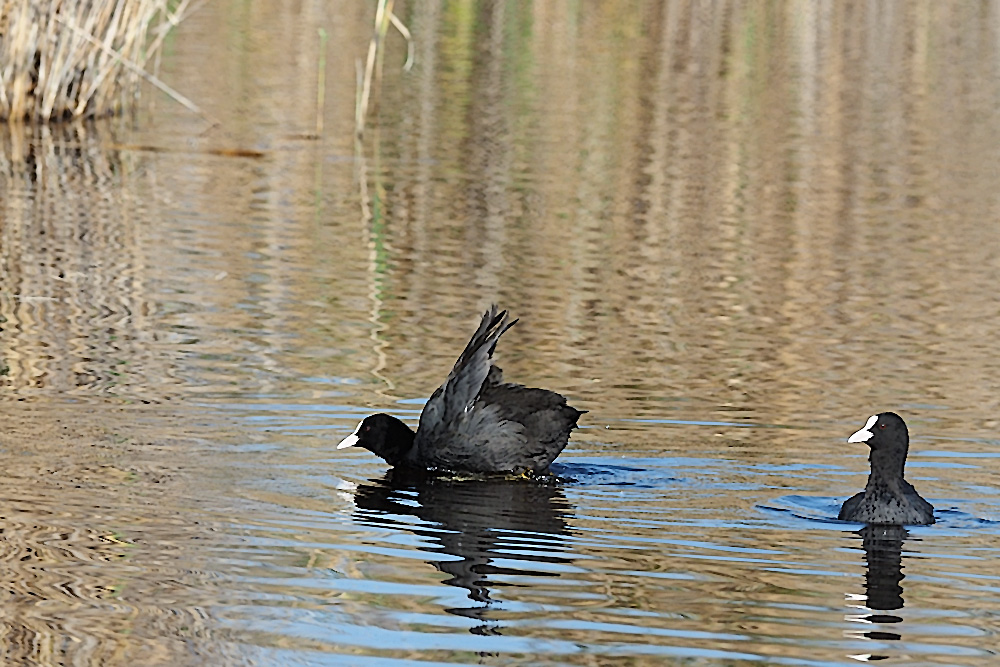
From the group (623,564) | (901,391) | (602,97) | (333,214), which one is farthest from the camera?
(602,97)

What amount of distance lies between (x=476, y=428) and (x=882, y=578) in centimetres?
216

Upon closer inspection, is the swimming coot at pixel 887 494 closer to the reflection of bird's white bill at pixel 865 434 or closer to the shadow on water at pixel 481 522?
the reflection of bird's white bill at pixel 865 434

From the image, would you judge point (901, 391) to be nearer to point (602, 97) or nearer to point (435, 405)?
point (435, 405)

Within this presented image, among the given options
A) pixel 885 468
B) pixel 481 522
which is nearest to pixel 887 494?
pixel 885 468

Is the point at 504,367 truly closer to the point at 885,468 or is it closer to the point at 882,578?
the point at 885,468

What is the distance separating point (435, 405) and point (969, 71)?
1797 centimetres

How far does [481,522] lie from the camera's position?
6957 mm

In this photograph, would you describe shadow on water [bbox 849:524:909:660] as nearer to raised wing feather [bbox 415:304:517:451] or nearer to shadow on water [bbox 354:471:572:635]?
shadow on water [bbox 354:471:572:635]

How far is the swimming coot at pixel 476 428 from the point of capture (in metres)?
7.68

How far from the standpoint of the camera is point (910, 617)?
5715mm

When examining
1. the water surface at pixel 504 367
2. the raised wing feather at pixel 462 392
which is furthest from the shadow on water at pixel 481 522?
the raised wing feather at pixel 462 392

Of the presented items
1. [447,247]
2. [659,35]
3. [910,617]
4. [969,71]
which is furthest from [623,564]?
[659,35]

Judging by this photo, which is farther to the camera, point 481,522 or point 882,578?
point 481,522

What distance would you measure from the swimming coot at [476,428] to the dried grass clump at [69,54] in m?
8.25
